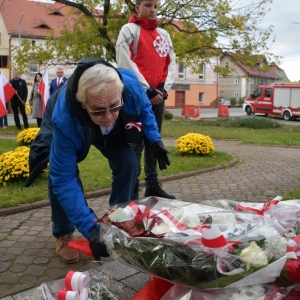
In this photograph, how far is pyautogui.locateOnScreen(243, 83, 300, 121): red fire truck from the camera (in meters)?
27.9

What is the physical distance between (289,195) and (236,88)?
62.6 m

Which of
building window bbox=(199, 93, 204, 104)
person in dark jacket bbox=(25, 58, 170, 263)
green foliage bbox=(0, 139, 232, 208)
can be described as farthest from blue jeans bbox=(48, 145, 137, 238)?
building window bbox=(199, 93, 204, 104)

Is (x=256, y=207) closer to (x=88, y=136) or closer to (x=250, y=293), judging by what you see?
(x=250, y=293)

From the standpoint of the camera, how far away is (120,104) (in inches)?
96.5

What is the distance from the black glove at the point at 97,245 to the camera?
2.30m

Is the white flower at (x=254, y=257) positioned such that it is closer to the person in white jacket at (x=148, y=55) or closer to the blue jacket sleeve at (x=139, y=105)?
the blue jacket sleeve at (x=139, y=105)

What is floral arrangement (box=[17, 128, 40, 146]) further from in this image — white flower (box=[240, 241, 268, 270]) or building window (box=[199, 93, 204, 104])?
building window (box=[199, 93, 204, 104])

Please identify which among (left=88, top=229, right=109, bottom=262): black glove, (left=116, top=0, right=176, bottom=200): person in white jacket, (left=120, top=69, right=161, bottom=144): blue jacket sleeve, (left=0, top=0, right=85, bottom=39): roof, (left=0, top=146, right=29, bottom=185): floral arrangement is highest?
(left=0, top=0, right=85, bottom=39): roof

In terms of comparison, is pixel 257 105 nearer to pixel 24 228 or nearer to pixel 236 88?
pixel 24 228

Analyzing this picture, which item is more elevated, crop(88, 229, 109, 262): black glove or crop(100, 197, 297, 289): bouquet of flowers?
crop(100, 197, 297, 289): bouquet of flowers

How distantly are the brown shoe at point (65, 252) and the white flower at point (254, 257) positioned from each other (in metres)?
1.66

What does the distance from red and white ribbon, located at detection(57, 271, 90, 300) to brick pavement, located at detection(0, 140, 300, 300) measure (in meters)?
0.38

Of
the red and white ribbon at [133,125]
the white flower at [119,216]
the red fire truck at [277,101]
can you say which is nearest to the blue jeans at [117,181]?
the red and white ribbon at [133,125]

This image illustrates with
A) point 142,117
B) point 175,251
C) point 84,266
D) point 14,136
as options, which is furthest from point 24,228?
point 14,136
